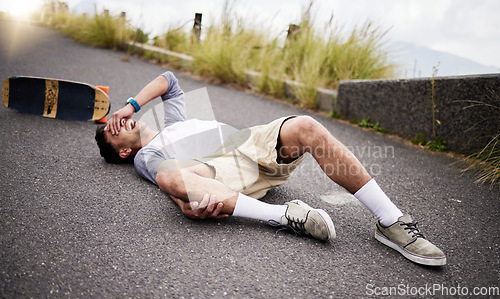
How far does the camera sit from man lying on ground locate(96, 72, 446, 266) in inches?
73.0

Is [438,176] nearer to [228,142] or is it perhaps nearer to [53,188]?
[228,142]

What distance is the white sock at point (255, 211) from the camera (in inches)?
76.8

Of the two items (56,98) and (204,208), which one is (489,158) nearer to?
(204,208)

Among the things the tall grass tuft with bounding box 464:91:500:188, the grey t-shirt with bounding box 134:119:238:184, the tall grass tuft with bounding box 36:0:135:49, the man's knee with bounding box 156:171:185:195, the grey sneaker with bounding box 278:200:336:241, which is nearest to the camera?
the grey sneaker with bounding box 278:200:336:241

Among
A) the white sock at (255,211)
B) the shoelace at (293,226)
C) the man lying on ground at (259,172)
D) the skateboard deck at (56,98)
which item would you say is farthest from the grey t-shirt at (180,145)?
the skateboard deck at (56,98)

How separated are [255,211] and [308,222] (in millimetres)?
311

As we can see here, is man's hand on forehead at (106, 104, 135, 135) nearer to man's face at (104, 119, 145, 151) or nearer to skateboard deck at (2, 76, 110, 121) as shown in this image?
man's face at (104, 119, 145, 151)

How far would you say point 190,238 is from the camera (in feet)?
5.98

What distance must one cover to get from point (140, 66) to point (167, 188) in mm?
5628

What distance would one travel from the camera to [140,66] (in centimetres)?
698

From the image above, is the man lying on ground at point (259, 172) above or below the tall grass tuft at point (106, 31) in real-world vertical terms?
below

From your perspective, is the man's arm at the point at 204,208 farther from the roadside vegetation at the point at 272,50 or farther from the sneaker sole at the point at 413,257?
the roadside vegetation at the point at 272,50

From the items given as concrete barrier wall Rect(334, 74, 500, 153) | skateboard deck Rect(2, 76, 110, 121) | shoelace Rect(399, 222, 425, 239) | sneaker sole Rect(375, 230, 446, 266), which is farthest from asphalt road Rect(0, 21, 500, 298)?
concrete barrier wall Rect(334, 74, 500, 153)

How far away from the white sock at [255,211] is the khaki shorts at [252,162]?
177 mm
